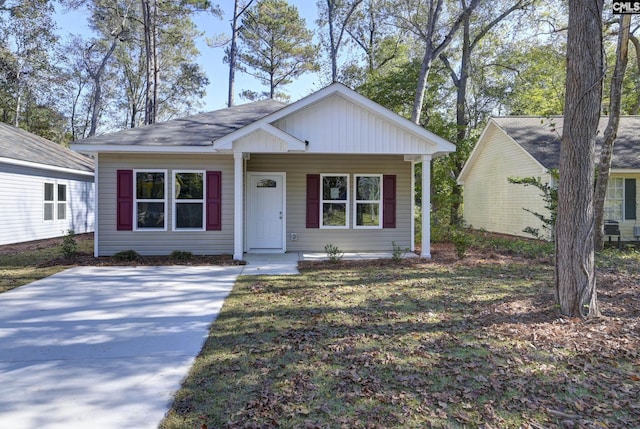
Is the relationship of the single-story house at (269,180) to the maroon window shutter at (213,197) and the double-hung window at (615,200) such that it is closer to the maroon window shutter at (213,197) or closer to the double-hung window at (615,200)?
the maroon window shutter at (213,197)

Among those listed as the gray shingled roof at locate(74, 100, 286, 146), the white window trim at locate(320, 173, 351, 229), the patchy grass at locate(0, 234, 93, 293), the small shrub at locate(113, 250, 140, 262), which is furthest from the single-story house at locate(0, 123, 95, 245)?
the white window trim at locate(320, 173, 351, 229)

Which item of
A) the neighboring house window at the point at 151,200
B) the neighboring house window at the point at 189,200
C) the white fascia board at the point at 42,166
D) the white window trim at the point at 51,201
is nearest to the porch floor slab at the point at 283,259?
the neighboring house window at the point at 189,200

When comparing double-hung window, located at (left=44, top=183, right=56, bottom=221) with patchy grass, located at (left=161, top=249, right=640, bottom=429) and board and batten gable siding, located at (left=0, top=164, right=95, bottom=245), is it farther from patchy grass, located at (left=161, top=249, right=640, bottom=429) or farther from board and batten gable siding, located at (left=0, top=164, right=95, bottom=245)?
patchy grass, located at (left=161, top=249, right=640, bottom=429)

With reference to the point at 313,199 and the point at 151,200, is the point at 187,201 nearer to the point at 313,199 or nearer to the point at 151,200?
the point at 151,200

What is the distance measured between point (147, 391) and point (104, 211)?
7.92 meters

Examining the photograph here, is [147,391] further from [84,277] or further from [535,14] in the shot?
[535,14]

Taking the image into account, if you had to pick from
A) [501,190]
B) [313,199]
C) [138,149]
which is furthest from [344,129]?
[501,190]

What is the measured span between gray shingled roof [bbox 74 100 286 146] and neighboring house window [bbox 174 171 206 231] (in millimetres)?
862

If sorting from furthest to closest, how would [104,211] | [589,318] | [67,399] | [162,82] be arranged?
[162,82], [104,211], [589,318], [67,399]

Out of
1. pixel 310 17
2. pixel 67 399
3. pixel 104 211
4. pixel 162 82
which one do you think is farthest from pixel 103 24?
pixel 67 399

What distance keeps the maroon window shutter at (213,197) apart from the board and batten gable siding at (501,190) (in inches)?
A: 391

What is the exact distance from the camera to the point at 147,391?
3.16m

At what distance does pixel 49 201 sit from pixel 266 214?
8597 millimetres

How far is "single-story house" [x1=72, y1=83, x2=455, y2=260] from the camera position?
9.47 metres
